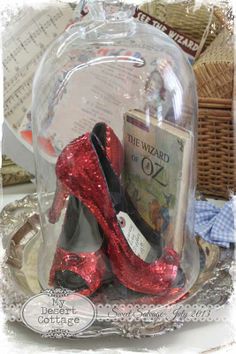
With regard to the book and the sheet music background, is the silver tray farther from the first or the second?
the sheet music background

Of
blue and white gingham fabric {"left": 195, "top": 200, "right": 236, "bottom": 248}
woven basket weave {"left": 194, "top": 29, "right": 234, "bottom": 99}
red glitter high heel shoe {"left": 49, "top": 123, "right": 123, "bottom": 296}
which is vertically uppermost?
woven basket weave {"left": 194, "top": 29, "right": 234, "bottom": 99}

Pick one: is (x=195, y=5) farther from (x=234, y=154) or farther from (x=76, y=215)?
(x=76, y=215)

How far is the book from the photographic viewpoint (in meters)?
0.65

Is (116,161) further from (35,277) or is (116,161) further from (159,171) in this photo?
(35,277)

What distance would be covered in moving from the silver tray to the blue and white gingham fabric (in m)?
0.02

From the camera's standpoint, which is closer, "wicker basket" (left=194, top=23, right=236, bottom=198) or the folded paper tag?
the folded paper tag

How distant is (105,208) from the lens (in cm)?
63

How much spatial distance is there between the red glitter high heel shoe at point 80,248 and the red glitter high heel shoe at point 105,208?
13 millimetres

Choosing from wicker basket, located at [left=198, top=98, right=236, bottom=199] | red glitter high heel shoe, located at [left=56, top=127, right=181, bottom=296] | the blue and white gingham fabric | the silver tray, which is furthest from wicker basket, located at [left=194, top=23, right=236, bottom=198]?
red glitter high heel shoe, located at [left=56, top=127, right=181, bottom=296]

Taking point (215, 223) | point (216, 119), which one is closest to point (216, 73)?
point (216, 119)

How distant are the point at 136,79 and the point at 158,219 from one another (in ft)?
0.70

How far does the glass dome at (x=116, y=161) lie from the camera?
2.07ft

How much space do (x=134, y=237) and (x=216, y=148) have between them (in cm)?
35

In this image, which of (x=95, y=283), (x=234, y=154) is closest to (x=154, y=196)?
(x=95, y=283)
